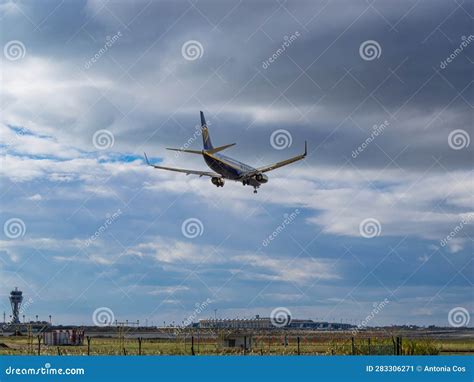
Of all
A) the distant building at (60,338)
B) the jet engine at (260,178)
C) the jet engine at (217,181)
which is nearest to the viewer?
the jet engine at (217,181)

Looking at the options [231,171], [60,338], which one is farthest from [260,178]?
[60,338]

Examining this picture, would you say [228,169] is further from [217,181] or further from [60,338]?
[60,338]

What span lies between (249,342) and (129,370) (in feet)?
107

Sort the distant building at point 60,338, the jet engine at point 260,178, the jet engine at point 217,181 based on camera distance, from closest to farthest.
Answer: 1. the jet engine at point 217,181
2. the jet engine at point 260,178
3. the distant building at point 60,338

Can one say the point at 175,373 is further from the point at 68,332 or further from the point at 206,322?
the point at 206,322

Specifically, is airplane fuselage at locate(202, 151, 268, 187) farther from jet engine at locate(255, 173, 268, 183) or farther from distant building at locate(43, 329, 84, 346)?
distant building at locate(43, 329, 84, 346)

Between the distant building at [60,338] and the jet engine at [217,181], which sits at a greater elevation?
the jet engine at [217,181]

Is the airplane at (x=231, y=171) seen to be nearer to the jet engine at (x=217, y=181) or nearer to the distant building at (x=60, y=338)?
the jet engine at (x=217, y=181)

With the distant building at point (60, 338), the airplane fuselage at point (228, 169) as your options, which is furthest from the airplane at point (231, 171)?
the distant building at point (60, 338)

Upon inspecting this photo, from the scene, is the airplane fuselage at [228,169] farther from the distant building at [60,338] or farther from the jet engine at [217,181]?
the distant building at [60,338]

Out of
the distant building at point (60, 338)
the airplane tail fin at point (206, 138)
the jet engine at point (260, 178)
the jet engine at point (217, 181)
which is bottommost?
the distant building at point (60, 338)

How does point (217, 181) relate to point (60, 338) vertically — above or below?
above

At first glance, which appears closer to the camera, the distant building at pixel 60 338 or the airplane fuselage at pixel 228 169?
the airplane fuselage at pixel 228 169

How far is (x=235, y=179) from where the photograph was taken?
270 feet
